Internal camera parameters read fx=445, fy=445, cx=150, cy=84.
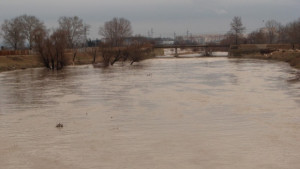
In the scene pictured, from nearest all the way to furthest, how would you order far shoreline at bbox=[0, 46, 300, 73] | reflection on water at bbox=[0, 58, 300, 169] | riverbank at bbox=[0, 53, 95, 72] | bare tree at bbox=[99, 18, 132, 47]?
reflection on water at bbox=[0, 58, 300, 169] < far shoreline at bbox=[0, 46, 300, 73] < riverbank at bbox=[0, 53, 95, 72] < bare tree at bbox=[99, 18, 132, 47]

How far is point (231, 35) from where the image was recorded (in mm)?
111438

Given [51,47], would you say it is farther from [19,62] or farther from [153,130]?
[153,130]

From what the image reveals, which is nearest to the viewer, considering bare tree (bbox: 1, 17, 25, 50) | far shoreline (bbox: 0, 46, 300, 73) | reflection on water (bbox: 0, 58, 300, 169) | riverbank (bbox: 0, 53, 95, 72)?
reflection on water (bbox: 0, 58, 300, 169)

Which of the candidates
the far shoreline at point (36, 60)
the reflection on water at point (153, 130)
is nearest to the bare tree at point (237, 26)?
the far shoreline at point (36, 60)

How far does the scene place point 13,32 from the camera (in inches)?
3073

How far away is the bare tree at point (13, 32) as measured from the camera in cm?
7775

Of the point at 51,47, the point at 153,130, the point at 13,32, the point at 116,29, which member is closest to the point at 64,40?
the point at 51,47

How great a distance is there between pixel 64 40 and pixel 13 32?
2677 cm

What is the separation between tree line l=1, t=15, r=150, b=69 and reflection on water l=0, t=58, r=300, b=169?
2879 centimetres

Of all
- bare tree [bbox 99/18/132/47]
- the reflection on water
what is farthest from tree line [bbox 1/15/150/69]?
the reflection on water

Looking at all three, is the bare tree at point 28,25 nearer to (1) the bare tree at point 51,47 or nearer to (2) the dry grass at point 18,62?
(2) the dry grass at point 18,62

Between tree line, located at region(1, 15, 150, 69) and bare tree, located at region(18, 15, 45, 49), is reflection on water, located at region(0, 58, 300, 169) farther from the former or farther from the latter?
bare tree, located at region(18, 15, 45, 49)

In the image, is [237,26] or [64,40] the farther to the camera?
[237,26]

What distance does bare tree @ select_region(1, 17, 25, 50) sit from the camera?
77.8 metres
